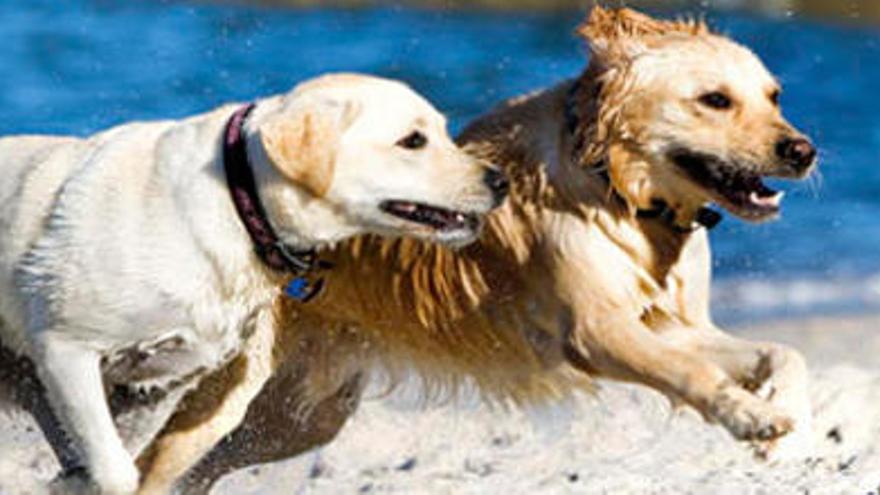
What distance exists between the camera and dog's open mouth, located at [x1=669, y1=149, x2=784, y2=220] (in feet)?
18.0

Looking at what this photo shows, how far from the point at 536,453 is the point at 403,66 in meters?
7.66

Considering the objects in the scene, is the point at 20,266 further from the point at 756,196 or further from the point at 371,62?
the point at 371,62

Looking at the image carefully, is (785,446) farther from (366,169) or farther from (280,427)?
(280,427)

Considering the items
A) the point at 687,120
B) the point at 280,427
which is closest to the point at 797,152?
the point at 687,120

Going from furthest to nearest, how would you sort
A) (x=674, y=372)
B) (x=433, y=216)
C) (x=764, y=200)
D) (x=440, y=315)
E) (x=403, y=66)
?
(x=403, y=66)
(x=440, y=315)
(x=764, y=200)
(x=674, y=372)
(x=433, y=216)

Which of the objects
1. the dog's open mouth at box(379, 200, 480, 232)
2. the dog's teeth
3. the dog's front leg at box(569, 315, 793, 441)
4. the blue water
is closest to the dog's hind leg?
the dog's front leg at box(569, 315, 793, 441)

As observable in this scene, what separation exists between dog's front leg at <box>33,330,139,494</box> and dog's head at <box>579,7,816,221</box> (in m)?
1.48

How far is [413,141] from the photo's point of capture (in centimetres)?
504

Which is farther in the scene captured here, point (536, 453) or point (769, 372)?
point (536, 453)

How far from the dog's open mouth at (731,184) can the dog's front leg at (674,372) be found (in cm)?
41

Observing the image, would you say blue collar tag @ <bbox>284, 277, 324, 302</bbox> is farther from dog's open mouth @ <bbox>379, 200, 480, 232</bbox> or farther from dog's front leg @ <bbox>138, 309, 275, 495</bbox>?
dog's open mouth @ <bbox>379, 200, 480, 232</bbox>

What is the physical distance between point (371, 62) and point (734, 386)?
30.6ft

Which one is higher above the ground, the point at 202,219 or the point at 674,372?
the point at 202,219

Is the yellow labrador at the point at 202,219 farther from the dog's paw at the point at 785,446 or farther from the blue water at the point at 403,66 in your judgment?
the blue water at the point at 403,66
